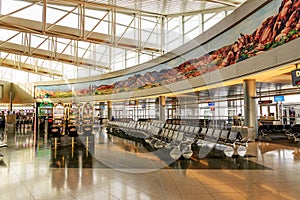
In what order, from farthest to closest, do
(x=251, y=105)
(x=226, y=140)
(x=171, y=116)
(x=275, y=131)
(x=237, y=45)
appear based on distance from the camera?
1. (x=171, y=116)
2. (x=275, y=131)
3. (x=251, y=105)
4. (x=237, y=45)
5. (x=226, y=140)

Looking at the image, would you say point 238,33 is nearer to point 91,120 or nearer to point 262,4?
point 262,4

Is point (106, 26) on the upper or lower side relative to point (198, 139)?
upper

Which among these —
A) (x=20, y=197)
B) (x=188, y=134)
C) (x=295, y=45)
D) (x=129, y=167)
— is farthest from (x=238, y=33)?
(x=20, y=197)

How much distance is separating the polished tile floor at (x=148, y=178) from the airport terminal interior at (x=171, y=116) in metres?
0.03

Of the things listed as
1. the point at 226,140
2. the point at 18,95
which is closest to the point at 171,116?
the point at 226,140

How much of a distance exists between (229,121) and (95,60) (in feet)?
56.1

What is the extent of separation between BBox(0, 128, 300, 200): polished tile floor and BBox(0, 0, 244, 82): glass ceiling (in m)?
8.60

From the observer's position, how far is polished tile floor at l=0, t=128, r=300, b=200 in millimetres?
4090

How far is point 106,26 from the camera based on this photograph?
2047 centimetres

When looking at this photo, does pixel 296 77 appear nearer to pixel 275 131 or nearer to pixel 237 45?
pixel 237 45

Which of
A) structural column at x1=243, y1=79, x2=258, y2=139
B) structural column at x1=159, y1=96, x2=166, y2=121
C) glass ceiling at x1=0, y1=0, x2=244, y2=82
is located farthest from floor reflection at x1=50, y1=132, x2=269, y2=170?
structural column at x1=159, y1=96, x2=166, y2=121

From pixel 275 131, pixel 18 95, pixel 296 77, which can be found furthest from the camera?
pixel 18 95

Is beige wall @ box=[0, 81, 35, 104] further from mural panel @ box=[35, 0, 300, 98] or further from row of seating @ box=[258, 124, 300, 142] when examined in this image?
row of seating @ box=[258, 124, 300, 142]

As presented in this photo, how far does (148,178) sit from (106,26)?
17.9 m
